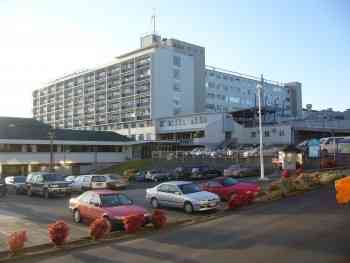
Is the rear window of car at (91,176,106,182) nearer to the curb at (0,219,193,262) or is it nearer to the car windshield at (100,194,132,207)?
the car windshield at (100,194,132,207)

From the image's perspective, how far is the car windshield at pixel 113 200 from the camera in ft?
55.2

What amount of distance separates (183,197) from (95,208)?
5.05 m

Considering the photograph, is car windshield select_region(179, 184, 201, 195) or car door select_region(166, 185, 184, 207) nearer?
car door select_region(166, 185, 184, 207)

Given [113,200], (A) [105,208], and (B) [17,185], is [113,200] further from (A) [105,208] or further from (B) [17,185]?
(B) [17,185]

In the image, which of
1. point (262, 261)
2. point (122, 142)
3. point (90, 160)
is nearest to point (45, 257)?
point (262, 261)

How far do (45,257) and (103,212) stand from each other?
393 cm

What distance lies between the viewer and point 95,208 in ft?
54.7

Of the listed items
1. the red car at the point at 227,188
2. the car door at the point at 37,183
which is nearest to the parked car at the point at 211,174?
the car door at the point at 37,183

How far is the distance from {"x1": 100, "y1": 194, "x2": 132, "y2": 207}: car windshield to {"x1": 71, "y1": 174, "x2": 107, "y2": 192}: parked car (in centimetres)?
1643

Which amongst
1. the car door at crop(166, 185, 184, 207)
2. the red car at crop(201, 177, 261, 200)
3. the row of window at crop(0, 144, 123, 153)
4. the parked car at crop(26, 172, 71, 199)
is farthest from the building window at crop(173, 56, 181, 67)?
the car door at crop(166, 185, 184, 207)

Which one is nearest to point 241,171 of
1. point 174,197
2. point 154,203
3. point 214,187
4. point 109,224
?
point 214,187

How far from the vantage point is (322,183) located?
2658 cm

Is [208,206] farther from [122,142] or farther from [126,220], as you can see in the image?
[122,142]

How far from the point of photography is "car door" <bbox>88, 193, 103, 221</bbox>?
1638 cm
